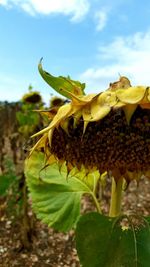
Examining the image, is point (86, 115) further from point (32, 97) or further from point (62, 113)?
point (32, 97)

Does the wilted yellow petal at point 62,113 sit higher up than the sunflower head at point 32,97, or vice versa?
the sunflower head at point 32,97

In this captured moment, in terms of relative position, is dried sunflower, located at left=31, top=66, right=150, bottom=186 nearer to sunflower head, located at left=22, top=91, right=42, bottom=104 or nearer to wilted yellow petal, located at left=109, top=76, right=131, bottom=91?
wilted yellow petal, located at left=109, top=76, right=131, bottom=91

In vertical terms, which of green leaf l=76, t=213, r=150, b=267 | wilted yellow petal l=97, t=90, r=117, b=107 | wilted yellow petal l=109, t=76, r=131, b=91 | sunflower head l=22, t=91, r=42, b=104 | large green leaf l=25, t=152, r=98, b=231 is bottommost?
green leaf l=76, t=213, r=150, b=267

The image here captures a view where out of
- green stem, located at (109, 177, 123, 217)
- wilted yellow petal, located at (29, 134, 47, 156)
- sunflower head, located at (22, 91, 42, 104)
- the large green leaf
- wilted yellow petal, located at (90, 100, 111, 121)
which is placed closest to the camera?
wilted yellow petal, located at (90, 100, 111, 121)

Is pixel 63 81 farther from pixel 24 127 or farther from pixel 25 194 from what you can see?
pixel 24 127

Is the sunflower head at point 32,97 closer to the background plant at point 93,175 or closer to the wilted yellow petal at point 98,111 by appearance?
the background plant at point 93,175

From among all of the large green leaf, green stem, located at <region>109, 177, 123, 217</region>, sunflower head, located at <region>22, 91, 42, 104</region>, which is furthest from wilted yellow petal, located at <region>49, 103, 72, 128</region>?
sunflower head, located at <region>22, 91, 42, 104</region>

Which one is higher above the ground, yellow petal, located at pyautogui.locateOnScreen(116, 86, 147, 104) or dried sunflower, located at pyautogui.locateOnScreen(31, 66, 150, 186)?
yellow petal, located at pyautogui.locateOnScreen(116, 86, 147, 104)

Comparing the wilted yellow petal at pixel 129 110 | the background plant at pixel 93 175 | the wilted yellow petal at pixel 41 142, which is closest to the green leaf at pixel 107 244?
the background plant at pixel 93 175
